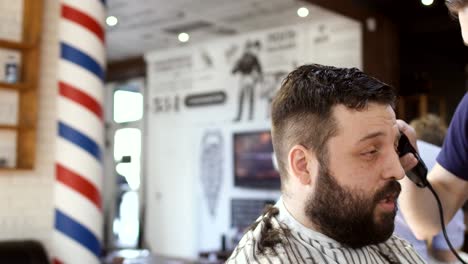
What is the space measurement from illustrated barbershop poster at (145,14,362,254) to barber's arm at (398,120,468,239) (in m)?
5.35

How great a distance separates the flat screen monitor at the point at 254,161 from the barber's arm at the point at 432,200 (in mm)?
5770

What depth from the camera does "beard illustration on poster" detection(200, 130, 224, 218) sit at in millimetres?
8430

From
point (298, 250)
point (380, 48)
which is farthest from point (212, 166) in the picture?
point (298, 250)

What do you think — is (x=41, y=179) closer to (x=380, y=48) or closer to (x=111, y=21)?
(x=380, y=48)

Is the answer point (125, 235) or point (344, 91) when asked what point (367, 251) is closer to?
point (344, 91)

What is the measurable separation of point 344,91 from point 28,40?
240 centimetres

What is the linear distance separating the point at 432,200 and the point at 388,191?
24.4 inches

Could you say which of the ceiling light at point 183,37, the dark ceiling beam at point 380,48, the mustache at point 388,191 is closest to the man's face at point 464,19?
the mustache at point 388,191

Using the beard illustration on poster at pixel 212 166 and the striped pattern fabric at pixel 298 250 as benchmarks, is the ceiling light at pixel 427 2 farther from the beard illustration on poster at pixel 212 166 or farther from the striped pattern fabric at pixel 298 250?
the striped pattern fabric at pixel 298 250

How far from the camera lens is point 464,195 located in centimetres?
167

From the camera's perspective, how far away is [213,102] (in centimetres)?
855

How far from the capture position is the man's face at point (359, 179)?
1.04 meters

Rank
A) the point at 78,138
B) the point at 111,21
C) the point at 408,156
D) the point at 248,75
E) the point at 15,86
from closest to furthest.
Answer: the point at 408,156, the point at 15,86, the point at 78,138, the point at 111,21, the point at 248,75

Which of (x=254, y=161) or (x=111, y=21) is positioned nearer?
(x=111, y=21)
